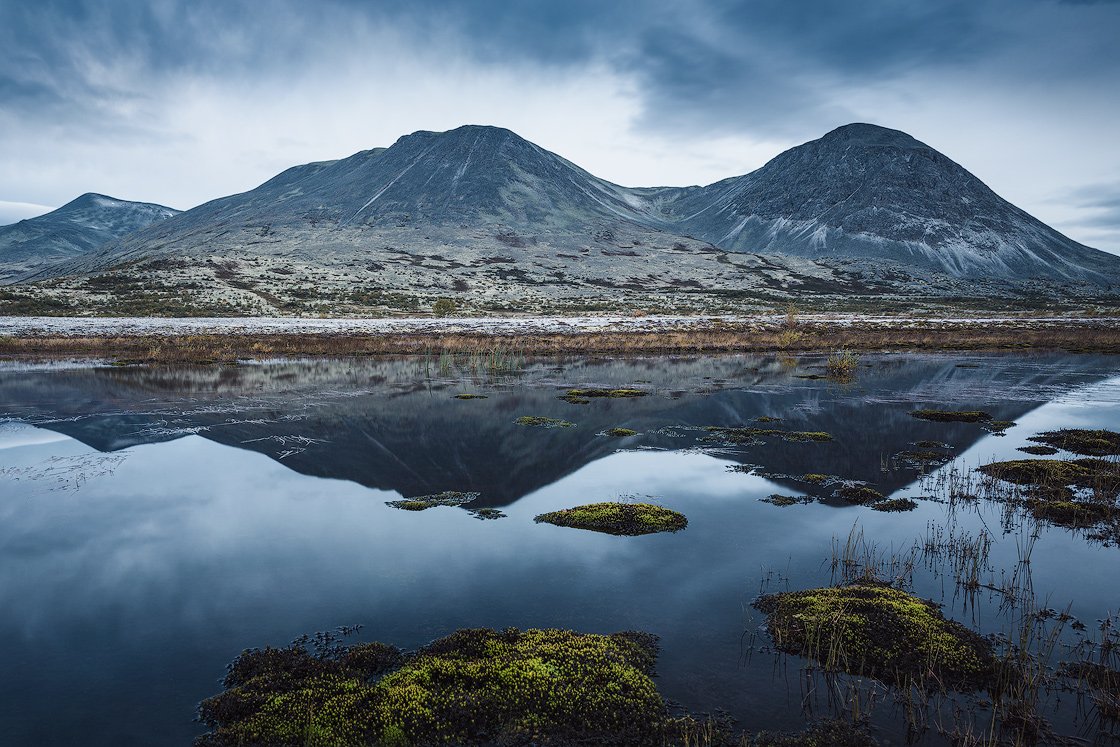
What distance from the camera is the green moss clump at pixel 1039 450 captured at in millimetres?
23234

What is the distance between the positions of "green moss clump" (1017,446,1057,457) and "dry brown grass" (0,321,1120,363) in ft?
122

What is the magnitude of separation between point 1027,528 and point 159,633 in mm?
18868

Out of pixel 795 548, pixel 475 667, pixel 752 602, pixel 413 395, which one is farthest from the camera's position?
pixel 413 395

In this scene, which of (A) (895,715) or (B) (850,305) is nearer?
(A) (895,715)

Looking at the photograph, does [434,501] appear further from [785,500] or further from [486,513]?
[785,500]

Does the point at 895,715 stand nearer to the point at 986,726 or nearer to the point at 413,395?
the point at 986,726

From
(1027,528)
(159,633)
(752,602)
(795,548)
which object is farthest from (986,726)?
(159,633)

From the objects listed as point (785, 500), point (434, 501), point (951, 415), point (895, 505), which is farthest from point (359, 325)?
point (895, 505)

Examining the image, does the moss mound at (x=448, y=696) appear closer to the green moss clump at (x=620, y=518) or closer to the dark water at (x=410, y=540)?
the dark water at (x=410, y=540)

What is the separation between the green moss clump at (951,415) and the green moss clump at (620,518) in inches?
777

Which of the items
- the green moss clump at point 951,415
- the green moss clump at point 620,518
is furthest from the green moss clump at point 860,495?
the green moss clump at point 951,415

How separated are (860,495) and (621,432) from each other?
35.0 ft

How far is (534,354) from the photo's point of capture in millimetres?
59219

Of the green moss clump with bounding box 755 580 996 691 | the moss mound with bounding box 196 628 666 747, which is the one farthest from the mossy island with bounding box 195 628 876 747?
the green moss clump with bounding box 755 580 996 691
